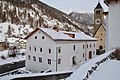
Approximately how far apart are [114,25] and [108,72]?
6332 millimetres

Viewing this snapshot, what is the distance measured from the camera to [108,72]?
7.21m

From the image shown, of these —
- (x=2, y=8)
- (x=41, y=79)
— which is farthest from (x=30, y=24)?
(x=41, y=79)

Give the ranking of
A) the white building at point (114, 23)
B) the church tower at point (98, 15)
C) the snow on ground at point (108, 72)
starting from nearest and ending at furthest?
the snow on ground at point (108, 72)
the white building at point (114, 23)
the church tower at point (98, 15)

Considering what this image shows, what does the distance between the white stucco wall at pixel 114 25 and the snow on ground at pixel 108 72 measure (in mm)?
4875

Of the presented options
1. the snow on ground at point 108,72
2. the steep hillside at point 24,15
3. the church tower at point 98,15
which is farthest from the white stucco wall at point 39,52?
the steep hillside at point 24,15

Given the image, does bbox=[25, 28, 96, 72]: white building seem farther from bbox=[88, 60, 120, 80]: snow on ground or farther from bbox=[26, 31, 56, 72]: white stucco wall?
bbox=[88, 60, 120, 80]: snow on ground

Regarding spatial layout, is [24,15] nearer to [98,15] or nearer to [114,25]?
[98,15]

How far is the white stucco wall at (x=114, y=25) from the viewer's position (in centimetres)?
1262

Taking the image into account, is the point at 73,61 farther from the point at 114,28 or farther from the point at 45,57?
the point at 114,28

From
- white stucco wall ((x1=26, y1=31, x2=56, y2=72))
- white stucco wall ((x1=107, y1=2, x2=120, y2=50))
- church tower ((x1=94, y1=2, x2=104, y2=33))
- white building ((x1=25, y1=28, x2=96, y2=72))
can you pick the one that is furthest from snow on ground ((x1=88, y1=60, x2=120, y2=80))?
church tower ((x1=94, y1=2, x2=104, y2=33))

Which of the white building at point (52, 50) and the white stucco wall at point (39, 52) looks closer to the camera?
the white building at point (52, 50)

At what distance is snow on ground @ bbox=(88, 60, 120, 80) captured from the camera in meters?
6.83

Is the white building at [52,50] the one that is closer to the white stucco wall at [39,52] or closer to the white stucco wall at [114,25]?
the white stucco wall at [39,52]

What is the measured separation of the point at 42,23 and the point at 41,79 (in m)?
113
